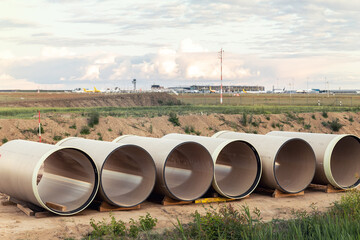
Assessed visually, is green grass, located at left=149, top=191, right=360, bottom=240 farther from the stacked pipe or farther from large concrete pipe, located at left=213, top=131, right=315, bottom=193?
large concrete pipe, located at left=213, top=131, right=315, bottom=193

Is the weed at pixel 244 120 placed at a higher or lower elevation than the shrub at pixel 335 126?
higher

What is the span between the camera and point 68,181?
16438mm

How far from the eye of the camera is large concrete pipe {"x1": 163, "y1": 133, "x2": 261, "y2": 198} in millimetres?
16844

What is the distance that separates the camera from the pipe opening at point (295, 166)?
1800cm

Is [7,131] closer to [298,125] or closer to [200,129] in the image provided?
[200,129]

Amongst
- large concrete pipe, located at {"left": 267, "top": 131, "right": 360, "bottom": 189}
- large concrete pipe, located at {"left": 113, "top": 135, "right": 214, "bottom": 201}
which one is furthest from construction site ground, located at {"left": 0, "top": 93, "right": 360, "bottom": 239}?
large concrete pipe, located at {"left": 267, "top": 131, "right": 360, "bottom": 189}

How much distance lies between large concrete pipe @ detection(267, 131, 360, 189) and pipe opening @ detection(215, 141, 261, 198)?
2.58m

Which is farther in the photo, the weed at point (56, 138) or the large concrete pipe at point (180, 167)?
the weed at point (56, 138)

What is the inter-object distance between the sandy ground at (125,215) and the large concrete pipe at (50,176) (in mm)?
460

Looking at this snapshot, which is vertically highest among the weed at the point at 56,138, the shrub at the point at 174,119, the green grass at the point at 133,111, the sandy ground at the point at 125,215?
the green grass at the point at 133,111

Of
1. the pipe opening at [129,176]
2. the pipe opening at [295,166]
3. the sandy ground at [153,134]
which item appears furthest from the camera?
the pipe opening at [295,166]

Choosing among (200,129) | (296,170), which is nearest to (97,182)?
(296,170)

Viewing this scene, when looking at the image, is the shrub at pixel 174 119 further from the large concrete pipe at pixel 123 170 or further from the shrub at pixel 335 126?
the large concrete pipe at pixel 123 170

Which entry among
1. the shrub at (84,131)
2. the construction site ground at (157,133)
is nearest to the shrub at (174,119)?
the construction site ground at (157,133)
